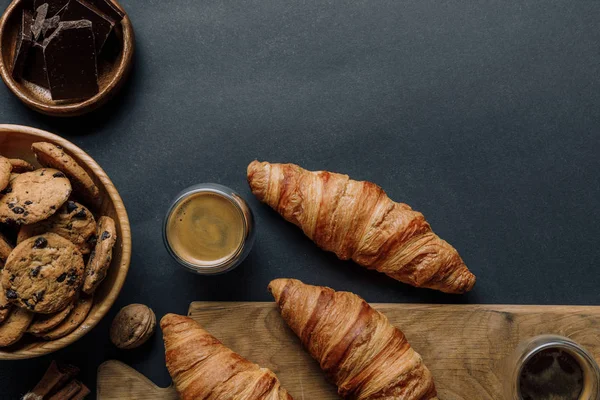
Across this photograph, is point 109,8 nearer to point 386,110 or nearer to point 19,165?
point 19,165

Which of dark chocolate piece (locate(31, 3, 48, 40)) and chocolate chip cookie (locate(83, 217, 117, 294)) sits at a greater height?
dark chocolate piece (locate(31, 3, 48, 40))

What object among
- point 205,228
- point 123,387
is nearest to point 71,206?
point 205,228

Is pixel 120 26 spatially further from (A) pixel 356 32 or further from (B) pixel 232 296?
(B) pixel 232 296

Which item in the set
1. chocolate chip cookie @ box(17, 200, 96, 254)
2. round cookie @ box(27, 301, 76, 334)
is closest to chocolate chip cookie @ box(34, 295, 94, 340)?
round cookie @ box(27, 301, 76, 334)

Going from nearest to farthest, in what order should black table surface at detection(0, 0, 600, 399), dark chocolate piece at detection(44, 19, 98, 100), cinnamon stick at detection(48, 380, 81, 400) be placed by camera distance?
1. dark chocolate piece at detection(44, 19, 98, 100)
2. cinnamon stick at detection(48, 380, 81, 400)
3. black table surface at detection(0, 0, 600, 399)

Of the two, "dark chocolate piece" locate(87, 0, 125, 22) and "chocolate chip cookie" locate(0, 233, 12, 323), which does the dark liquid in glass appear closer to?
"chocolate chip cookie" locate(0, 233, 12, 323)

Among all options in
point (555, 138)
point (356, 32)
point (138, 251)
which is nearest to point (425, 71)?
point (356, 32)
